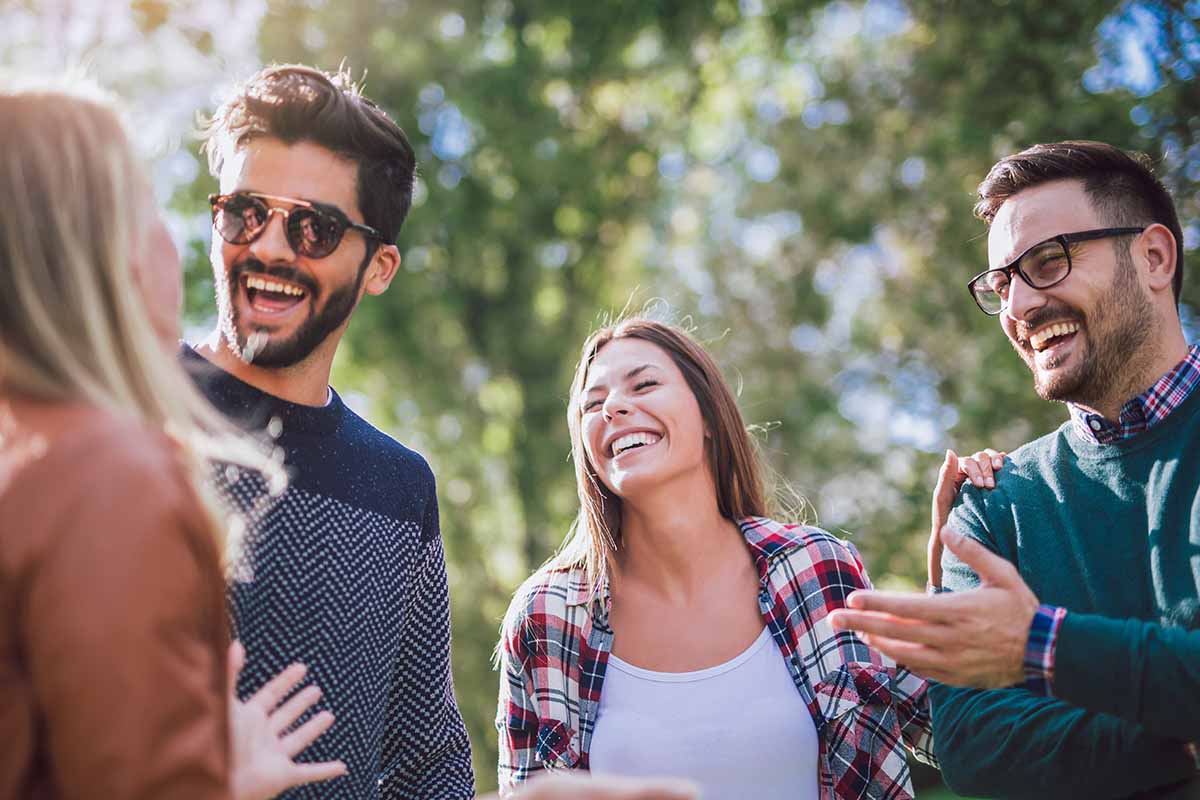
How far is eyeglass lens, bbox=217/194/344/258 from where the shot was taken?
2.81 meters

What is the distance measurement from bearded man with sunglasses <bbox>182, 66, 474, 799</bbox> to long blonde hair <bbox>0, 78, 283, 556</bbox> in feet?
3.87

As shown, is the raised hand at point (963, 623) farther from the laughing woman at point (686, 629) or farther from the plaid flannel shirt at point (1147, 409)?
the laughing woman at point (686, 629)

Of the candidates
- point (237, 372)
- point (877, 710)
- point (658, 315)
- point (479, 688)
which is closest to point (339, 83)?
point (237, 372)

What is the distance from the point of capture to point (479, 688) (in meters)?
12.1

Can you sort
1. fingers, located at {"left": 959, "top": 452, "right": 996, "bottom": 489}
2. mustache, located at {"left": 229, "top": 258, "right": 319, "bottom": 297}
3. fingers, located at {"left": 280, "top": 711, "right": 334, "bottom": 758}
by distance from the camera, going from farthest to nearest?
fingers, located at {"left": 959, "top": 452, "right": 996, "bottom": 489} → mustache, located at {"left": 229, "top": 258, "right": 319, "bottom": 297} → fingers, located at {"left": 280, "top": 711, "right": 334, "bottom": 758}

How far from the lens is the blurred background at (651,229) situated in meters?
11.2

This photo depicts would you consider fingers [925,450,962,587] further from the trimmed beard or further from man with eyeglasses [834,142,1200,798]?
the trimmed beard

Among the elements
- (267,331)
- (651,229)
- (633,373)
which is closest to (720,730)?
(633,373)

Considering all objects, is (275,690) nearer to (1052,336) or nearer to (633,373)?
(633,373)

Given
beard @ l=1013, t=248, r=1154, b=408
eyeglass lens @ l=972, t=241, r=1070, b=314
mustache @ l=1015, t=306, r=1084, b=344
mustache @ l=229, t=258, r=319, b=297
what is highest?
mustache @ l=229, t=258, r=319, b=297

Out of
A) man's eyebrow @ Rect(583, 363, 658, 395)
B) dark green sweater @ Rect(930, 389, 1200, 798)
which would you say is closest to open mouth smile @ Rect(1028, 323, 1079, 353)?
dark green sweater @ Rect(930, 389, 1200, 798)

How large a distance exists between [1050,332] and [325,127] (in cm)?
210

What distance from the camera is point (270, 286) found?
111 inches

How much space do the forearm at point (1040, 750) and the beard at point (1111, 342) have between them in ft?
2.62
